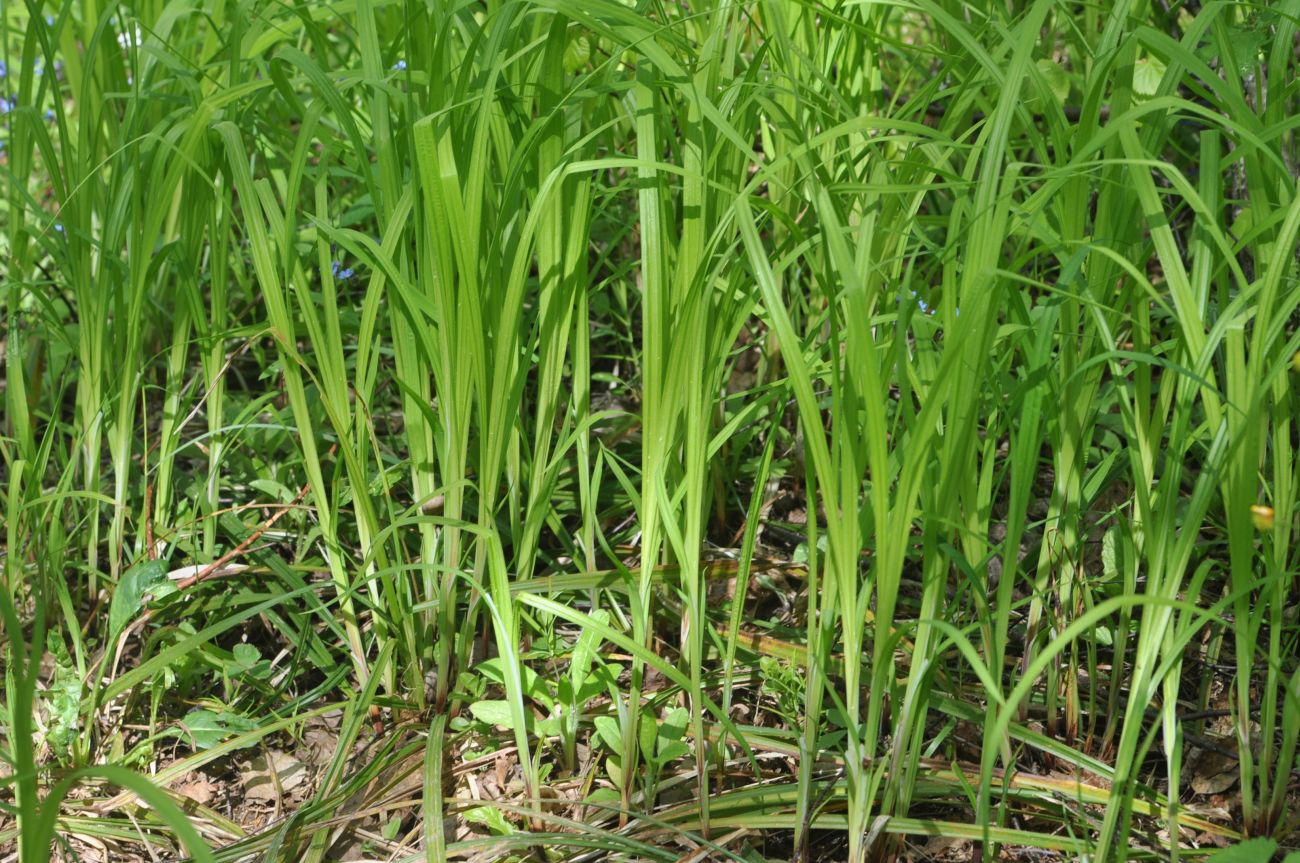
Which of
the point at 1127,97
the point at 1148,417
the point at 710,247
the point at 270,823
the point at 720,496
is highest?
the point at 1127,97

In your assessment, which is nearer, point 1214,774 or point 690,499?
point 690,499

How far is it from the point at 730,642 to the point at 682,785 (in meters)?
0.19

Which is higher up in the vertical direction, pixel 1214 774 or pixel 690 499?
pixel 690 499

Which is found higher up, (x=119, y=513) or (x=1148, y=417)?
(x=1148, y=417)

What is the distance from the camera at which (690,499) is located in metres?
1.17

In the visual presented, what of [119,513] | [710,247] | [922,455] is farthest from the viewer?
[119,513]

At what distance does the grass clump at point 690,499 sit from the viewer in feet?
3.46

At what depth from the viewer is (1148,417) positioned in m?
1.22

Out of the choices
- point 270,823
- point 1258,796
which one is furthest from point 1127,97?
point 270,823

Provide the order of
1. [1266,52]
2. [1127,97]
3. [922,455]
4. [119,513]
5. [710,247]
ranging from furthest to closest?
[1266,52]
[119,513]
[1127,97]
[710,247]
[922,455]

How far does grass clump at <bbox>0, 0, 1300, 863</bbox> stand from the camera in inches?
41.5

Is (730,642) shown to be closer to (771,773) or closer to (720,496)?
(771,773)

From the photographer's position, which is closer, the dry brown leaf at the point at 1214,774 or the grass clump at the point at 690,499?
the grass clump at the point at 690,499

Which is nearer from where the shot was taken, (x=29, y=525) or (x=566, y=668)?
(x=566, y=668)
